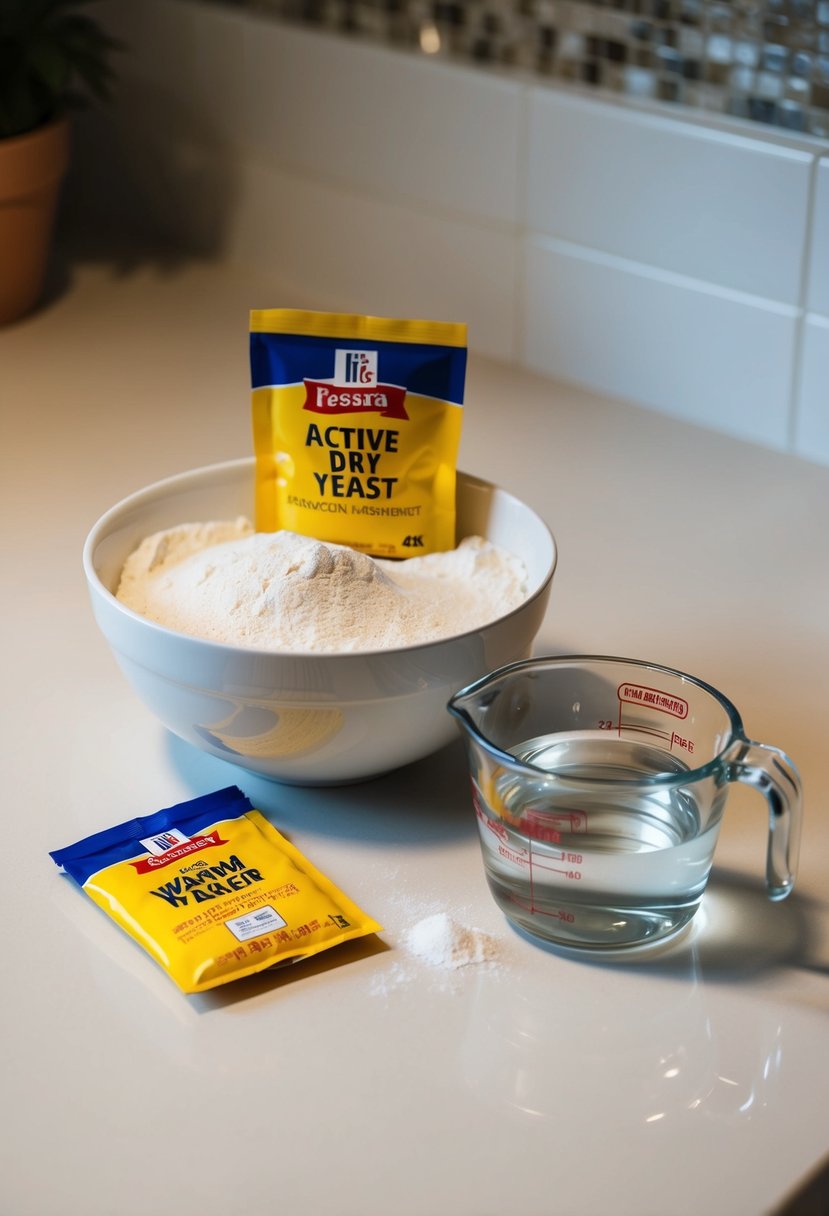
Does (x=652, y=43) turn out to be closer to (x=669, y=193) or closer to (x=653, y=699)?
(x=669, y=193)

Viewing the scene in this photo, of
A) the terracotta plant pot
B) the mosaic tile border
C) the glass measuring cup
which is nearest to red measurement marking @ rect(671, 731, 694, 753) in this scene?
the glass measuring cup

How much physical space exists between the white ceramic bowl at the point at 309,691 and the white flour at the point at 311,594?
0.09ft

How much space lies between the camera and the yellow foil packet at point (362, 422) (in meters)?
0.82

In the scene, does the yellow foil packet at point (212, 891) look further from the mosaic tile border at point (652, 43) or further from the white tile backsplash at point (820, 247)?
the mosaic tile border at point (652, 43)

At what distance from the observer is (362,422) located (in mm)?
830

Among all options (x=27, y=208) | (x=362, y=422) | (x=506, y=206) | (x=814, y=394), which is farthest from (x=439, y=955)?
(x=27, y=208)

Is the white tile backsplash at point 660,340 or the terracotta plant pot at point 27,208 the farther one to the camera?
the terracotta plant pot at point 27,208

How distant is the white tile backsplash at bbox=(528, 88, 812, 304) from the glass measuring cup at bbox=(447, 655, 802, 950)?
532mm

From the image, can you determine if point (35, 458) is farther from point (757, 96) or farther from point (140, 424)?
point (757, 96)

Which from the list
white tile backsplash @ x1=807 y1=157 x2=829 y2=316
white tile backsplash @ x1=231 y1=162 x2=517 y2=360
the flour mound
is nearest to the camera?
the flour mound

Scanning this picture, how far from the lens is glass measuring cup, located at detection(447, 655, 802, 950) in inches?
24.4

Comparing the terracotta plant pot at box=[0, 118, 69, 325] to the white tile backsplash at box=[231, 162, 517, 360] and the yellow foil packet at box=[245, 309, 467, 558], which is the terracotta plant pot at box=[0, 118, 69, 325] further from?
the yellow foil packet at box=[245, 309, 467, 558]

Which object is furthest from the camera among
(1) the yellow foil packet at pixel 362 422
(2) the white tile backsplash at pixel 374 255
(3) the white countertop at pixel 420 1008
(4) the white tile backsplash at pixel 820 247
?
(2) the white tile backsplash at pixel 374 255

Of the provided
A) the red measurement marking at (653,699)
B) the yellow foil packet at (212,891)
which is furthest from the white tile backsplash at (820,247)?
the yellow foil packet at (212,891)
